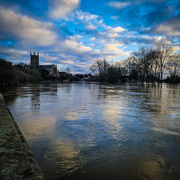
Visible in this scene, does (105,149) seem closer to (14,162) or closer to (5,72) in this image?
(14,162)

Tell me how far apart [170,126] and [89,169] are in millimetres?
3377

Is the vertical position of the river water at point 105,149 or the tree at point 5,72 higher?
the tree at point 5,72

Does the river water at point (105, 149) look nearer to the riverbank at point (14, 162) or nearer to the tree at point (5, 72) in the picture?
the riverbank at point (14, 162)

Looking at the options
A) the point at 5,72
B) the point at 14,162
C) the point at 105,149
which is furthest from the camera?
the point at 5,72

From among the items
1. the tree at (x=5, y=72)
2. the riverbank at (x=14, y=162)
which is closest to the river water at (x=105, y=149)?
the riverbank at (x=14, y=162)

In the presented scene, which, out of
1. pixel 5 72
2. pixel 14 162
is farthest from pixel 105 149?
pixel 5 72

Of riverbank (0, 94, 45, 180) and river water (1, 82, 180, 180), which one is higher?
riverbank (0, 94, 45, 180)

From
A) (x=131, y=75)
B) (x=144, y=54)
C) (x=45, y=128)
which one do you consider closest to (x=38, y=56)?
(x=131, y=75)

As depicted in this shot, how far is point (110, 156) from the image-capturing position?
2.82 metres

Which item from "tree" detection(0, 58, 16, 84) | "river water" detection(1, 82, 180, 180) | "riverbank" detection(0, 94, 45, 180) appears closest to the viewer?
"riverbank" detection(0, 94, 45, 180)

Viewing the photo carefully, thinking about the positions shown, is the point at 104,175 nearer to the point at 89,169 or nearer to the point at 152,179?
the point at 89,169

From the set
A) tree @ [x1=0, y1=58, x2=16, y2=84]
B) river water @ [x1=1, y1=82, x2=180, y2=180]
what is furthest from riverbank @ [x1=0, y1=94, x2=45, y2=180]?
tree @ [x1=0, y1=58, x2=16, y2=84]

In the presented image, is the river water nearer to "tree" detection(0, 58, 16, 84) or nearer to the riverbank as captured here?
the riverbank

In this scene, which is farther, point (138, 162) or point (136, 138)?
point (136, 138)
